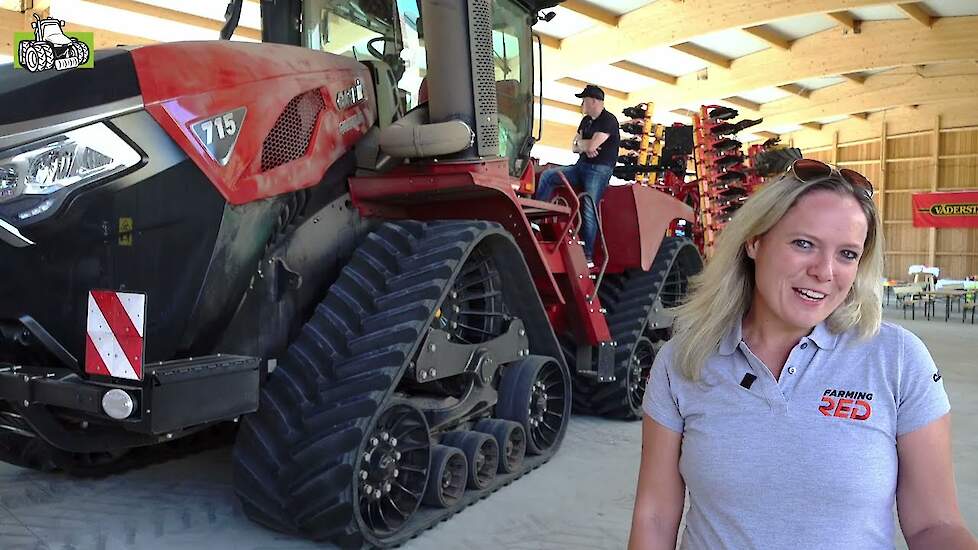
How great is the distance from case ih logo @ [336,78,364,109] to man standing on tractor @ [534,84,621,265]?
2255 mm

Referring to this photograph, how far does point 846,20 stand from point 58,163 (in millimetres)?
14559

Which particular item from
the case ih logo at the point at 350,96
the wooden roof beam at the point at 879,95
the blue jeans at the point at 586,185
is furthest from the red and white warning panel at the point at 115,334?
the wooden roof beam at the point at 879,95

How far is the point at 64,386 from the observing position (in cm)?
257

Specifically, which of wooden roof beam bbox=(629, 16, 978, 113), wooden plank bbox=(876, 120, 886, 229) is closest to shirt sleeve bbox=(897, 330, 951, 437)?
wooden roof beam bbox=(629, 16, 978, 113)

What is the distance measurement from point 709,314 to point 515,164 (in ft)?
10.5

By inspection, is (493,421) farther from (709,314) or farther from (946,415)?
(946,415)

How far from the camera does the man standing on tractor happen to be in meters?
5.77

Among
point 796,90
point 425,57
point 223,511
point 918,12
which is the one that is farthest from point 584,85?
point 223,511

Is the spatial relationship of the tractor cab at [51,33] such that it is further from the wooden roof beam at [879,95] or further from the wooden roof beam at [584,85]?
the wooden roof beam at [879,95]

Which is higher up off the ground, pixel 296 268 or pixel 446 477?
pixel 296 268

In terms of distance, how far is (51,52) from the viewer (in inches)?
111

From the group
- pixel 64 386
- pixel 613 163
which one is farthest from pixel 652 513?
pixel 613 163

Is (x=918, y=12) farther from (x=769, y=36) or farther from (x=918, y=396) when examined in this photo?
(x=918, y=396)

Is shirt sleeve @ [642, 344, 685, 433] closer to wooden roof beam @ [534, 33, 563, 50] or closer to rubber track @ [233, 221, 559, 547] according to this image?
rubber track @ [233, 221, 559, 547]
